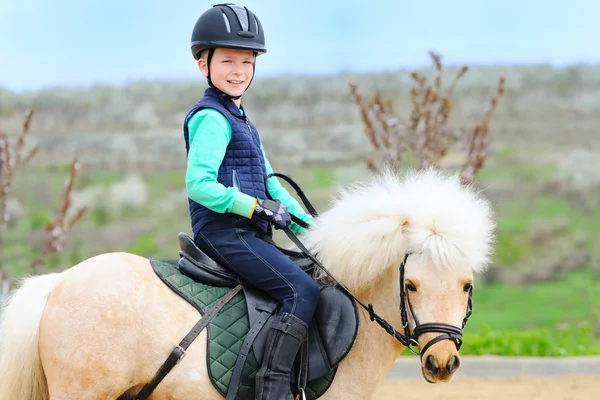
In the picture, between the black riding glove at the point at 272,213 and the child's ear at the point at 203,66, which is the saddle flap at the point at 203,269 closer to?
the black riding glove at the point at 272,213

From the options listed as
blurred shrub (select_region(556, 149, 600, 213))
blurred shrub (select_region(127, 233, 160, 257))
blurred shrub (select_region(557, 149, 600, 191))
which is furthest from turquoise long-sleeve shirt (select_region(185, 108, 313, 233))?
blurred shrub (select_region(557, 149, 600, 191))

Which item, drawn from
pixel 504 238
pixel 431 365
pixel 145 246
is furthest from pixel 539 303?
pixel 431 365

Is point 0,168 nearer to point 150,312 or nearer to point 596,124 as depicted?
point 150,312

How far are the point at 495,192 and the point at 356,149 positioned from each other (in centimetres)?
457

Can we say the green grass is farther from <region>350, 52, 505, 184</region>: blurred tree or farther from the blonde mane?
the blonde mane

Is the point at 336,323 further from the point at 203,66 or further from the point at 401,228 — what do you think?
the point at 203,66

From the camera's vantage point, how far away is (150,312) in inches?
126

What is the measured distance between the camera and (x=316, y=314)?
333 cm

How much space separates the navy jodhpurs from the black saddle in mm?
59

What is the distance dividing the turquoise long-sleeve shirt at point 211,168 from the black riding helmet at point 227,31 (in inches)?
12.3

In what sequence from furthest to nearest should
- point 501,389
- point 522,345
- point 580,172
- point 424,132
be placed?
1. point 580,172
2. point 522,345
3. point 424,132
4. point 501,389

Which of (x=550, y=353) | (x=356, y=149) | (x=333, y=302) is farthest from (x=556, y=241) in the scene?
(x=333, y=302)

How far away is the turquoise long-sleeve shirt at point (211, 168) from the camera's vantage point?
3254mm

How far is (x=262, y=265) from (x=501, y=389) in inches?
164
